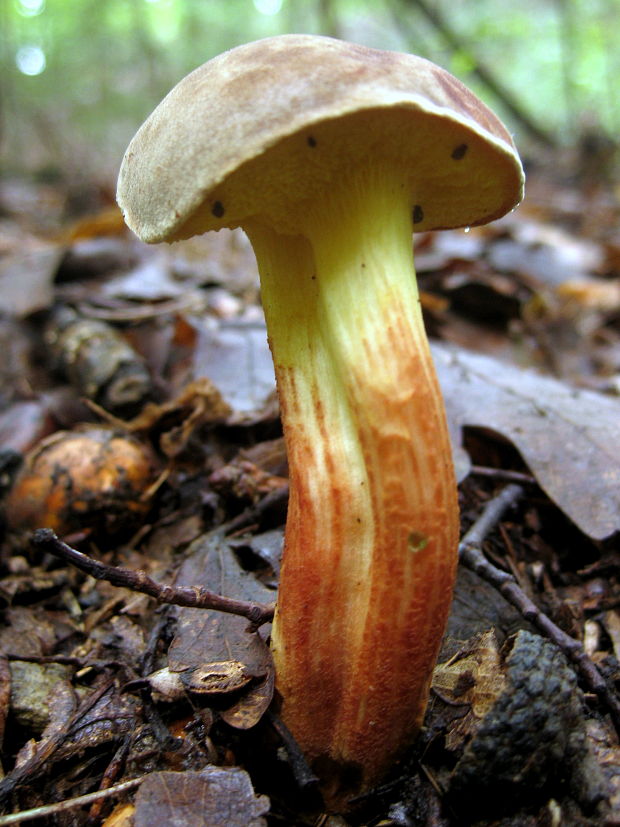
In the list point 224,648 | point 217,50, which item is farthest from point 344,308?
point 217,50

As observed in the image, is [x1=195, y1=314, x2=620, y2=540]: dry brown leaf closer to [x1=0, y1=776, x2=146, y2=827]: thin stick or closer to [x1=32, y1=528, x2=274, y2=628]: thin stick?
[x1=32, y1=528, x2=274, y2=628]: thin stick

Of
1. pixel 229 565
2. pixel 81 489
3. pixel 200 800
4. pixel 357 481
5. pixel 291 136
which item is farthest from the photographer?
pixel 81 489

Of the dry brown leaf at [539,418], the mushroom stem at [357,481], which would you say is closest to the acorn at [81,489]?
the dry brown leaf at [539,418]

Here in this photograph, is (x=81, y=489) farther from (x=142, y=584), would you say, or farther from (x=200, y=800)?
(x=200, y=800)

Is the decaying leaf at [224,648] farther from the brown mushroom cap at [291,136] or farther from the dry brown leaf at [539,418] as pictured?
the brown mushroom cap at [291,136]

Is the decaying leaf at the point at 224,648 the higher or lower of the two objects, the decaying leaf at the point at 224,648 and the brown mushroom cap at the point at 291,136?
the lower

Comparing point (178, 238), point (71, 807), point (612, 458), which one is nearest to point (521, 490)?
point (612, 458)
